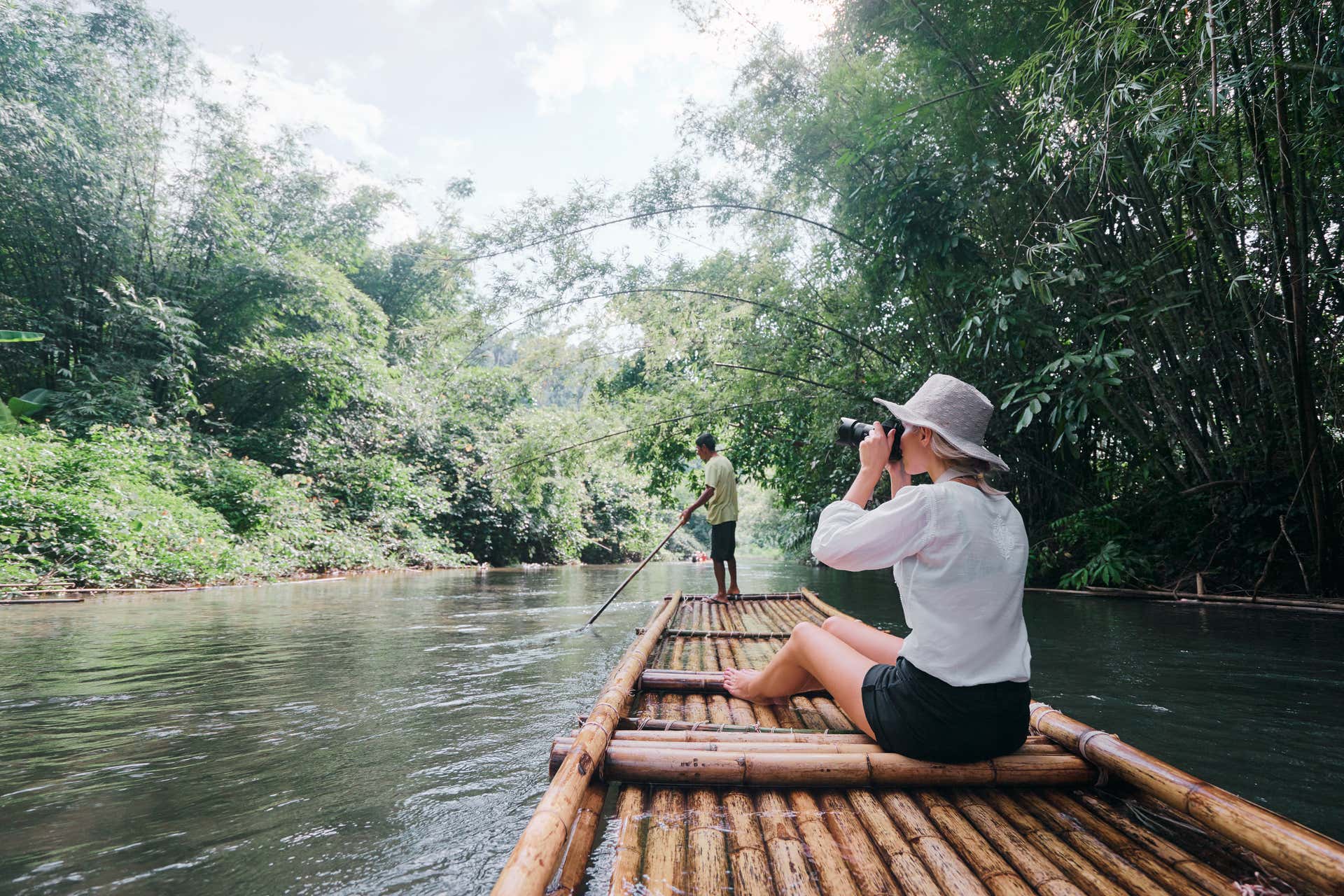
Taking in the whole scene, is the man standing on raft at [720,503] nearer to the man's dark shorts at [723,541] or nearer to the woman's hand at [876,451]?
the man's dark shorts at [723,541]

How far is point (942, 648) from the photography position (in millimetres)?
1597

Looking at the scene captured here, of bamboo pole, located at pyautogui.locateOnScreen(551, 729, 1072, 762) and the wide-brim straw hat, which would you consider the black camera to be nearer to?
the wide-brim straw hat

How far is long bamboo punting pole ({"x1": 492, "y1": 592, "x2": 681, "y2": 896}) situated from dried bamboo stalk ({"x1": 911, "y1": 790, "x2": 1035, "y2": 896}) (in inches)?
28.8

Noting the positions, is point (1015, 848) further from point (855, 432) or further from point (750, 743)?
point (855, 432)

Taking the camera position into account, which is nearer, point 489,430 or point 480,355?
point 480,355

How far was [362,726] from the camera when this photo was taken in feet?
8.41

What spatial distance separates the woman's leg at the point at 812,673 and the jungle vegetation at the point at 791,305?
8.06 ft

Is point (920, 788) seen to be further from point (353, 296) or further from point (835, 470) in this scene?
point (353, 296)

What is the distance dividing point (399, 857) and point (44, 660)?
3.26 m

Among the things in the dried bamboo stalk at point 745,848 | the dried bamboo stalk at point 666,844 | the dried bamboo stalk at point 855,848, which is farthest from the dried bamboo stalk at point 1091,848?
the dried bamboo stalk at point 666,844

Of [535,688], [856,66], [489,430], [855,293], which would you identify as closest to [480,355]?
[855,293]

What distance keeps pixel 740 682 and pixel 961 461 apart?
115 centimetres

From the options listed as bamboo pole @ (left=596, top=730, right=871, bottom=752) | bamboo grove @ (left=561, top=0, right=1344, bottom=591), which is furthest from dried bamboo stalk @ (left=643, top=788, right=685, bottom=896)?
bamboo grove @ (left=561, top=0, right=1344, bottom=591)

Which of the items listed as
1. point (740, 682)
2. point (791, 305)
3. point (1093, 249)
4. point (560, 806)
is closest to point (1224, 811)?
point (560, 806)
